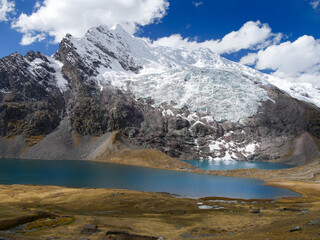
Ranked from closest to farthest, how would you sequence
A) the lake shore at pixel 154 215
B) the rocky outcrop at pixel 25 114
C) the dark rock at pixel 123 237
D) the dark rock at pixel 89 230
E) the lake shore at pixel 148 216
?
the dark rock at pixel 123 237, the lake shore at pixel 148 216, the lake shore at pixel 154 215, the dark rock at pixel 89 230, the rocky outcrop at pixel 25 114

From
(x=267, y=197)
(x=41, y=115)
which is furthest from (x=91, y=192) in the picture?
(x=41, y=115)

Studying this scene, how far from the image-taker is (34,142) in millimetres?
168000

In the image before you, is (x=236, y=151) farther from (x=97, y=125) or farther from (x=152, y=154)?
(x=97, y=125)

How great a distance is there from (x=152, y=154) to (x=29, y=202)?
9726 cm

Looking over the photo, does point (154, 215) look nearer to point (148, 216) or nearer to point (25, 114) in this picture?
point (148, 216)

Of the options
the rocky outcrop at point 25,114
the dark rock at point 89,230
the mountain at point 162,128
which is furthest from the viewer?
the rocky outcrop at point 25,114

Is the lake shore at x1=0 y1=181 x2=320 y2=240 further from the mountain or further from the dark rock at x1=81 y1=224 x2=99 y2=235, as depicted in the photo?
the mountain

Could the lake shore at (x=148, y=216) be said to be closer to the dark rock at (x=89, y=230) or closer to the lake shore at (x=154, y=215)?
the lake shore at (x=154, y=215)

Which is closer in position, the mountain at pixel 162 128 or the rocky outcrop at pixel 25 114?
the mountain at pixel 162 128

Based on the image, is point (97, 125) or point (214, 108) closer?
point (97, 125)

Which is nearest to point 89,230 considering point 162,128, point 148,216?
point 148,216

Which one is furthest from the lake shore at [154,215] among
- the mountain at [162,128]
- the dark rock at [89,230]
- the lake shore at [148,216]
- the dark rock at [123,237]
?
the mountain at [162,128]

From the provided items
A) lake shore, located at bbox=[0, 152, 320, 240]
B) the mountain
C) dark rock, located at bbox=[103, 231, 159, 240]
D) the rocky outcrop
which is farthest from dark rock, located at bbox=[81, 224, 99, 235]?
the rocky outcrop

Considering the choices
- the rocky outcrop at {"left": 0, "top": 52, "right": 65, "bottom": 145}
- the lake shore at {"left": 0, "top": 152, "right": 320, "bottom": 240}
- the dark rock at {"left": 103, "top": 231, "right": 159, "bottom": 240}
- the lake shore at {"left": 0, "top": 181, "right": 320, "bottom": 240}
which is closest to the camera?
the dark rock at {"left": 103, "top": 231, "right": 159, "bottom": 240}
